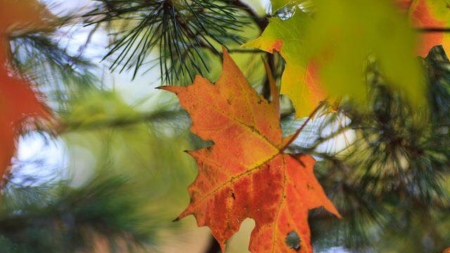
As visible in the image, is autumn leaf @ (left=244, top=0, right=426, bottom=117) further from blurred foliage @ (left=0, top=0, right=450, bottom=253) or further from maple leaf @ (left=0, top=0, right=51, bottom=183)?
maple leaf @ (left=0, top=0, right=51, bottom=183)

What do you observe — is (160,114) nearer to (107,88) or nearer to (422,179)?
(107,88)

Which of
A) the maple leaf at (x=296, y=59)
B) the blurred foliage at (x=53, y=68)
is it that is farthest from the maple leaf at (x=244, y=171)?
the blurred foliage at (x=53, y=68)

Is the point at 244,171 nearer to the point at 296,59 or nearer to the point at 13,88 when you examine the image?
the point at 296,59

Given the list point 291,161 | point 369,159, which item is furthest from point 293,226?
point 369,159

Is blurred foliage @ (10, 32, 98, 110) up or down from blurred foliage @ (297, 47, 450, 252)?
up

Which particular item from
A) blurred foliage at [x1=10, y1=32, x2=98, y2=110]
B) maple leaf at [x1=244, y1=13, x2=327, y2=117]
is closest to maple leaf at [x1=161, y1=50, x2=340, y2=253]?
maple leaf at [x1=244, y1=13, x2=327, y2=117]

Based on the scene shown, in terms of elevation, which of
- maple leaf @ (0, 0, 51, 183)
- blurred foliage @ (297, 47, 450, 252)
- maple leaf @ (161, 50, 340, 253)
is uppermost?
maple leaf @ (0, 0, 51, 183)
